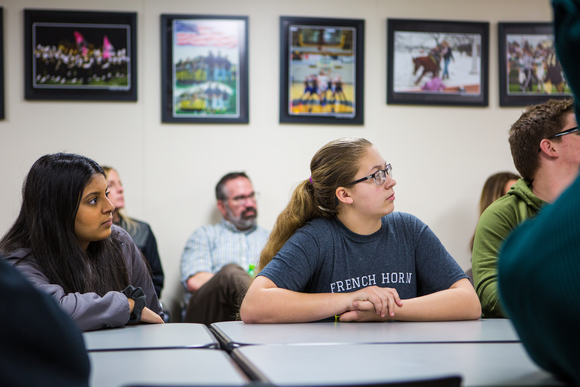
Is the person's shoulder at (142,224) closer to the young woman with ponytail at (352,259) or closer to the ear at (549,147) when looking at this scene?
the young woman with ponytail at (352,259)

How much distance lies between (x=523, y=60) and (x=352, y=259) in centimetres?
284

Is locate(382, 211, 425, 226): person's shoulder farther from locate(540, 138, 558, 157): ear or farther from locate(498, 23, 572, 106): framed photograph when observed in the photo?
locate(498, 23, 572, 106): framed photograph

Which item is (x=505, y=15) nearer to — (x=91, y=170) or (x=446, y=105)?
(x=446, y=105)

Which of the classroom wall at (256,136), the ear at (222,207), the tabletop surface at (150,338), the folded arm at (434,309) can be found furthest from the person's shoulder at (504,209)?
the ear at (222,207)

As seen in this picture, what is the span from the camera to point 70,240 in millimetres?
1469

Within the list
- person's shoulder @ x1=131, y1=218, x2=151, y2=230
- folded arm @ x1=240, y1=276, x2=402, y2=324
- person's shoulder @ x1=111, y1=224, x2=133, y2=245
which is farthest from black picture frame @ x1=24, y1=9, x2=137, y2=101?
folded arm @ x1=240, y1=276, x2=402, y2=324

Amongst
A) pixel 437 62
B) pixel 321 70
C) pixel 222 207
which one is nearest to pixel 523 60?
pixel 437 62

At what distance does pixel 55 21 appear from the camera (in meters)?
3.29

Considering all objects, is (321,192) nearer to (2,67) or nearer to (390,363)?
(390,363)

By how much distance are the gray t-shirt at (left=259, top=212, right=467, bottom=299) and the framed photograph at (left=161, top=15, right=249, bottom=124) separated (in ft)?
6.60

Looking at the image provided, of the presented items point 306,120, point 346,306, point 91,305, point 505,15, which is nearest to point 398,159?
point 306,120

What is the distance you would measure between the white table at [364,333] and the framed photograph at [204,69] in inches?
91.2

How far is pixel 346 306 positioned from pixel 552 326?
0.86m

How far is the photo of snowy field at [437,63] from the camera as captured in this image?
11.8 feet
